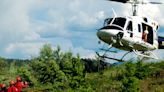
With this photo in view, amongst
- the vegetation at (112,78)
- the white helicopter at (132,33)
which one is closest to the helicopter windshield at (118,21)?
the white helicopter at (132,33)

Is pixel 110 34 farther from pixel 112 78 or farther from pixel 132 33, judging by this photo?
pixel 112 78

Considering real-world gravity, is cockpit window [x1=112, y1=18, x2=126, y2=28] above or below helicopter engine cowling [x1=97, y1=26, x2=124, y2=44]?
above

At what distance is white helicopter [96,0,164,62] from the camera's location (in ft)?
101

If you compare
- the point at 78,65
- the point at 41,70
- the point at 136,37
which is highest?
the point at 136,37

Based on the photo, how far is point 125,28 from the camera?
31.8 metres

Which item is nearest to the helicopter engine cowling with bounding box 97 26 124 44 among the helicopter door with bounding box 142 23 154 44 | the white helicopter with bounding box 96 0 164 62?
the white helicopter with bounding box 96 0 164 62

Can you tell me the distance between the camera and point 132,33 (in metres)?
32.1

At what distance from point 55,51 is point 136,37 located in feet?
218

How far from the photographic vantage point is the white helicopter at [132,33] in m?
30.7

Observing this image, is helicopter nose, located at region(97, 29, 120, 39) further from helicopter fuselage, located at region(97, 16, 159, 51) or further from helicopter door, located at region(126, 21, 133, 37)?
helicopter door, located at region(126, 21, 133, 37)

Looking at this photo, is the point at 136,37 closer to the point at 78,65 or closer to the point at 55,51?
the point at 78,65

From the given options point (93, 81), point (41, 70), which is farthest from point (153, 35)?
point (41, 70)

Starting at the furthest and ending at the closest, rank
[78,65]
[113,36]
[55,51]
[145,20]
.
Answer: [55,51] → [78,65] → [145,20] → [113,36]

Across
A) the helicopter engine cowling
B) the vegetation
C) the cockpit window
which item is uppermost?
the cockpit window
